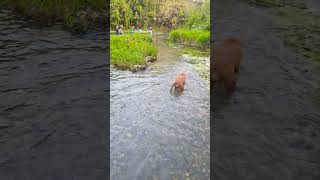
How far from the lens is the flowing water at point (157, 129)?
548 cm

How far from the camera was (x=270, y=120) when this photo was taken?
6.86 metres

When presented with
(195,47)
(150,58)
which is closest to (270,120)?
(150,58)

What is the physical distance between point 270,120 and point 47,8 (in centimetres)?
1066

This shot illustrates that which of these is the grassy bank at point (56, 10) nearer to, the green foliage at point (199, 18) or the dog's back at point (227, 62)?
the dog's back at point (227, 62)

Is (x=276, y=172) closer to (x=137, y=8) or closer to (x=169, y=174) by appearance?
(x=169, y=174)

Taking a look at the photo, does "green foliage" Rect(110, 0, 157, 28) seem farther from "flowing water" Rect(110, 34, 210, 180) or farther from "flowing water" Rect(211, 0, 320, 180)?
"flowing water" Rect(211, 0, 320, 180)

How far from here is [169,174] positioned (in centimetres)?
532

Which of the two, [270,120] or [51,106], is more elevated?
[51,106]

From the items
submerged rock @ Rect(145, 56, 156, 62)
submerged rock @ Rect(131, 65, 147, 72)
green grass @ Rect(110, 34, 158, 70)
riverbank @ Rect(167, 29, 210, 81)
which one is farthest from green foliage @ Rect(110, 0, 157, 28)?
submerged rock @ Rect(131, 65, 147, 72)

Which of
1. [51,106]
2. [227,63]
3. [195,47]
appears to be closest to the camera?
[51,106]

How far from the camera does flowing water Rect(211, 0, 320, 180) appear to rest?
5289mm

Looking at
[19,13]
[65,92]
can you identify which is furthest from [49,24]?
[65,92]

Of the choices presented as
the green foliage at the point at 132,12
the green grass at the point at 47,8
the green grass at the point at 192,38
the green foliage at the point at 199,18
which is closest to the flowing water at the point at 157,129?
the green grass at the point at 47,8

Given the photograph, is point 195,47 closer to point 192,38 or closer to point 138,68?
point 192,38
